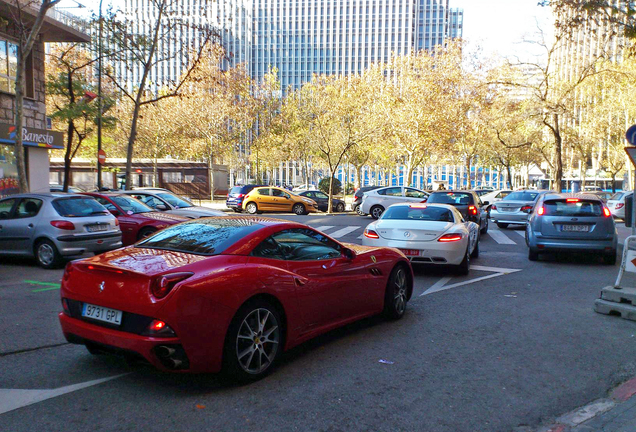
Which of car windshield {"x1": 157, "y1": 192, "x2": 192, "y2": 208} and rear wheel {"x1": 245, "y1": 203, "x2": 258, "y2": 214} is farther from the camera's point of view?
rear wheel {"x1": 245, "y1": 203, "x2": 258, "y2": 214}

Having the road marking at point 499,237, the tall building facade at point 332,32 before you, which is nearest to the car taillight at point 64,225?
the road marking at point 499,237

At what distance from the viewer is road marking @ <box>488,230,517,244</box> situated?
1645 cm

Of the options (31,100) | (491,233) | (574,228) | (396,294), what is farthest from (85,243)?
(491,233)

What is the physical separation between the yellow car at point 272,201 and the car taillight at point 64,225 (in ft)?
61.3

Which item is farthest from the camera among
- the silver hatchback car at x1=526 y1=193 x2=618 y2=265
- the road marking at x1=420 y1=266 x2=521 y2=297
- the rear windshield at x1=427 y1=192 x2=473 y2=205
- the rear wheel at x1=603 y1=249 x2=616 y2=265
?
the rear windshield at x1=427 y1=192 x2=473 y2=205

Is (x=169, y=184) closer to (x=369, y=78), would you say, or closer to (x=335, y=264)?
(x=369, y=78)

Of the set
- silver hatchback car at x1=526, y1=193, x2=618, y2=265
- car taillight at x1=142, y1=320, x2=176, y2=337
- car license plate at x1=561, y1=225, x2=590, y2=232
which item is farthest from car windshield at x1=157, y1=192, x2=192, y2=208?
car taillight at x1=142, y1=320, x2=176, y2=337

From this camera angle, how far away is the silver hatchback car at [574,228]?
36.8ft

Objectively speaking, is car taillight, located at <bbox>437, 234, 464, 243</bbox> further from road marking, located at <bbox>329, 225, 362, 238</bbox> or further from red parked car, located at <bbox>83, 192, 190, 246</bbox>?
road marking, located at <bbox>329, 225, 362, 238</bbox>

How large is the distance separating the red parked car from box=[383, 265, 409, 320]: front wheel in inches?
264

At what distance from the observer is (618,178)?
76.5 meters

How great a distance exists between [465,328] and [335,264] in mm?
1921

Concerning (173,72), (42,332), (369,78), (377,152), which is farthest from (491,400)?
(173,72)

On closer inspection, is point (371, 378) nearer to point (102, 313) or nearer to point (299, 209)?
point (102, 313)
